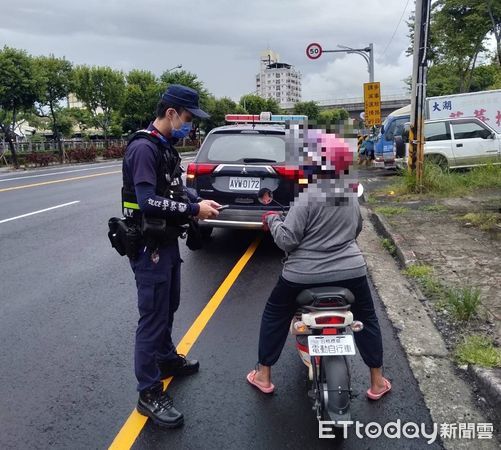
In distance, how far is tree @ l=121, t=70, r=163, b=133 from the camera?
4572 centimetres

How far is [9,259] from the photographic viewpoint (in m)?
6.94

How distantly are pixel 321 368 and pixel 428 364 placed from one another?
117 cm

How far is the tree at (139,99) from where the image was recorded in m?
45.7

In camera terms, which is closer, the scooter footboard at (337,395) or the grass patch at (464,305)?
the scooter footboard at (337,395)

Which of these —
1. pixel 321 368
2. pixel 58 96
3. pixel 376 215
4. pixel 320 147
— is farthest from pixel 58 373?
pixel 58 96

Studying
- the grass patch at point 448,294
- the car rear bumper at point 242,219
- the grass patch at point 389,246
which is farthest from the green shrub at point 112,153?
the grass patch at point 448,294

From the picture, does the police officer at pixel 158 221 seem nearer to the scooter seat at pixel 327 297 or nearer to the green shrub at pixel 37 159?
the scooter seat at pixel 327 297

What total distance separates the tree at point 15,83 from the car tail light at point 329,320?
93.9 ft

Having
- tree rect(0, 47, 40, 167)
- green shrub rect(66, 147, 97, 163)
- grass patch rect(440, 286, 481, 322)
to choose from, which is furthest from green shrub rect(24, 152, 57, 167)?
grass patch rect(440, 286, 481, 322)

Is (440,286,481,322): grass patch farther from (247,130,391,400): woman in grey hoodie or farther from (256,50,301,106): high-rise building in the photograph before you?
(256,50,301,106): high-rise building

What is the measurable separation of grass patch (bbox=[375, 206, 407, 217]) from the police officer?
22.0ft

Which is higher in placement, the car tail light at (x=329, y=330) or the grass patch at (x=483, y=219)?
the car tail light at (x=329, y=330)

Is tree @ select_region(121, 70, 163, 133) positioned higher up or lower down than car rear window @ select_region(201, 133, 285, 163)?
higher up

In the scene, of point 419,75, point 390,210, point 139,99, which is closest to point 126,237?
point 390,210
